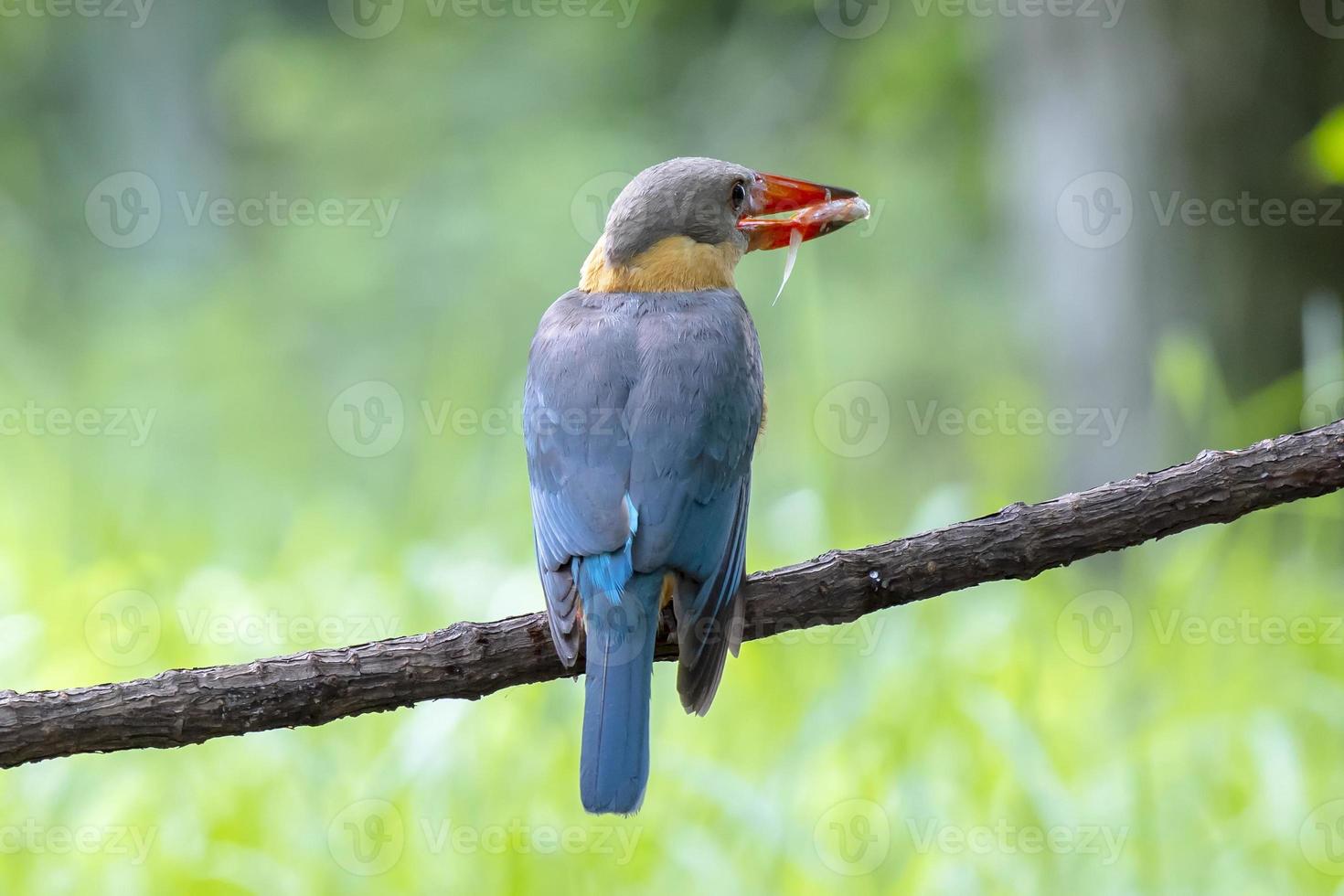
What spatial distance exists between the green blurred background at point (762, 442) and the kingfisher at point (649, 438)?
500 millimetres

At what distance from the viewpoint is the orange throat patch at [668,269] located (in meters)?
2.89

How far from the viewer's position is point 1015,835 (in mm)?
2969

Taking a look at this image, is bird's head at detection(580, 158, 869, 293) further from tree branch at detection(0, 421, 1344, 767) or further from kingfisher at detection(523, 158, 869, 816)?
tree branch at detection(0, 421, 1344, 767)

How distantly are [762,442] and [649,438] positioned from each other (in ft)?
1.64

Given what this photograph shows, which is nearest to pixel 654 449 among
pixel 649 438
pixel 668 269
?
pixel 649 438

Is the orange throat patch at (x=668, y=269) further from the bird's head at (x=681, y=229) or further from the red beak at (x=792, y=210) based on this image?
the red beak at (x=792, y=210)

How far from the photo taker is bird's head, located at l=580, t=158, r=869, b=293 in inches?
113

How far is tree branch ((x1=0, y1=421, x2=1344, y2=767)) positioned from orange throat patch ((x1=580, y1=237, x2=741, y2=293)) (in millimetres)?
818

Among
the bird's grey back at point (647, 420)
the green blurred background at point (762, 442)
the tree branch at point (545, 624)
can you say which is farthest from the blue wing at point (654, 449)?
the green blurred background at point (762, 442)

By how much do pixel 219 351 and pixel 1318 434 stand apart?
4.96m

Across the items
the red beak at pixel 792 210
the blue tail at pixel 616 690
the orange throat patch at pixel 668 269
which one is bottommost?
the blue tail at pixel 616 690

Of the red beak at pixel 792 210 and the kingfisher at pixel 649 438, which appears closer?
the kingfisher at pixel 649 438

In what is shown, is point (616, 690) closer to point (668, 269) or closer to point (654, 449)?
point (654, 449)

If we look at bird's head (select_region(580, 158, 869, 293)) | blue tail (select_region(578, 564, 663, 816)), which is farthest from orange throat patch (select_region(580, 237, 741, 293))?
blue tail (select_region(578, 564, 663, 816))
